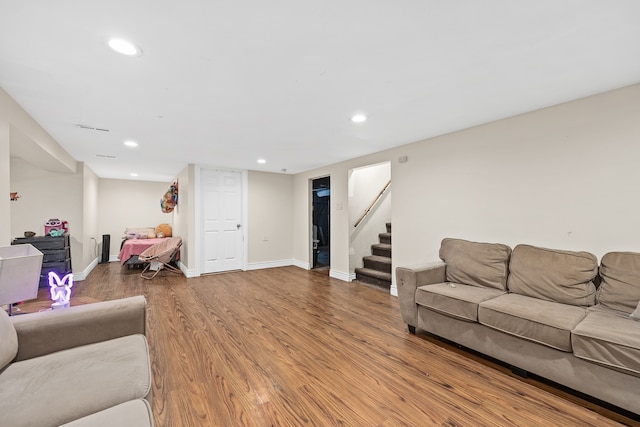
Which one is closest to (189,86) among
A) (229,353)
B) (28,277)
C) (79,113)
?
(79,113)

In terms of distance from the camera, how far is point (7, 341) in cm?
132

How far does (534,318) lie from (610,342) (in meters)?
0.38

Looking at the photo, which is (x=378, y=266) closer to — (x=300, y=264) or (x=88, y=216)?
(x=300, y=264)

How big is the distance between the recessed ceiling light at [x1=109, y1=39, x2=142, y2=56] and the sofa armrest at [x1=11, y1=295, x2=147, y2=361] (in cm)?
159

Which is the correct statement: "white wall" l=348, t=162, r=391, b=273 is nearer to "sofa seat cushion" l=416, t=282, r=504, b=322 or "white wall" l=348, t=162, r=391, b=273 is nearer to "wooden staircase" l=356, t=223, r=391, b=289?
"wooden staircase" l=356, t=223, r=391, b=289

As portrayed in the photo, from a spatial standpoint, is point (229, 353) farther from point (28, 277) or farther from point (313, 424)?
point (28, 277)

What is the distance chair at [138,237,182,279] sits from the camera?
5.28 meters

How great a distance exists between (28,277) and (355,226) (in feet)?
13.8

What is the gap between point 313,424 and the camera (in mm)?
1564

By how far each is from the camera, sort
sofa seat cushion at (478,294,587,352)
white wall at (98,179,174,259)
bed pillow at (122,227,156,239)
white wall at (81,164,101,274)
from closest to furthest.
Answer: sofa seat cushion at (478,294,587,352)
white wall at (81,164,101,274)
bed pillow at (122,227,156,239)
white wall at (98,179,174,259)

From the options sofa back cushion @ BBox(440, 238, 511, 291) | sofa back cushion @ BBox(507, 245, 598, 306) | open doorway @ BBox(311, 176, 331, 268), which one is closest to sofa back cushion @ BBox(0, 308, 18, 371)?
sofa back cushion @ BBox(440, 238, 511, 291)

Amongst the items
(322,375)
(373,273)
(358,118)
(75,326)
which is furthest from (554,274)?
(75,326)

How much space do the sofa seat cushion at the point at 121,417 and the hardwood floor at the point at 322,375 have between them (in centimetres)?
73

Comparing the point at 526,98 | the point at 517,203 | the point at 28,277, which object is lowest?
the point at 28,277
